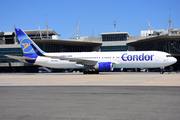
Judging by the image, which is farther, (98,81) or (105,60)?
(105,60)

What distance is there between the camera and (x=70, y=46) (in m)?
76.8

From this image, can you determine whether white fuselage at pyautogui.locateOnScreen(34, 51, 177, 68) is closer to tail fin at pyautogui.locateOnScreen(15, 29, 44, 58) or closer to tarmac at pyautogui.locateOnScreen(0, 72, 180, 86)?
tail fin at pyautogui.locateOnScreen(15, 29, 44, 58)

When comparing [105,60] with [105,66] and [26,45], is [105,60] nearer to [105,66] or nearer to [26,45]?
[105,66]

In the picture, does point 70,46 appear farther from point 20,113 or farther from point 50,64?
point 20,113

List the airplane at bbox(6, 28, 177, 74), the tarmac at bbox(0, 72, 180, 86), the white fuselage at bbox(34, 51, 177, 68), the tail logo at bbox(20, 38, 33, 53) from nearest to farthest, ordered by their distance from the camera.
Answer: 1. the tarmac at bbox(0, 72, 180, 86)
2. the white fuselage at bbox(34, 51, 177, 68)
3. the airplane at bbox(6, 28, 177, 74)
4. the tail logo at bbox(20, 38, 33, 53)

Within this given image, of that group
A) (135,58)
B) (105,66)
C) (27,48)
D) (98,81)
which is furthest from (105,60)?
(98,81)

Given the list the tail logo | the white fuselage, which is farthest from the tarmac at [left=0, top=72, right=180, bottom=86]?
the tail logo

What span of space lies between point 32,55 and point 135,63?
2254cm

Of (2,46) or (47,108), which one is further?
(2,46)

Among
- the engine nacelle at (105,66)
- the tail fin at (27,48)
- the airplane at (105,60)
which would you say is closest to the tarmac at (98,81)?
the engine nacelle at (105,66)

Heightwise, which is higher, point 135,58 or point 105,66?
point 135,58

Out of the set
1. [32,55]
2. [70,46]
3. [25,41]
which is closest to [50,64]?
[32,55]

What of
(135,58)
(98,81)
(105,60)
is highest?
(135,58)

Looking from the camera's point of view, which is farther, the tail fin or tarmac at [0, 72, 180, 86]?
the tail fin
